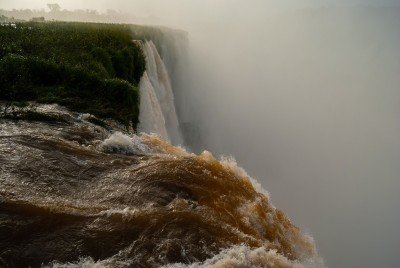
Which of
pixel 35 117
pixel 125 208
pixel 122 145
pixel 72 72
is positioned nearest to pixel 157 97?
pixel 72 72

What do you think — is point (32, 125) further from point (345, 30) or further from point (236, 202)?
point (345, 30)

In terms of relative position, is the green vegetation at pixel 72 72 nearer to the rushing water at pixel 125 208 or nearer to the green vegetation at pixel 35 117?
the green vegetation at pixel 35 117

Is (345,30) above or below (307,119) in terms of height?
above

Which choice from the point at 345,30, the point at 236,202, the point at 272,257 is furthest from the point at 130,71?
the point at 345,30

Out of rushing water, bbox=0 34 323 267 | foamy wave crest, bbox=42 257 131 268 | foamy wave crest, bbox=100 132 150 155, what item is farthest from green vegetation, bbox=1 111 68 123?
foamy wave crest, bbox=42 257 131 268

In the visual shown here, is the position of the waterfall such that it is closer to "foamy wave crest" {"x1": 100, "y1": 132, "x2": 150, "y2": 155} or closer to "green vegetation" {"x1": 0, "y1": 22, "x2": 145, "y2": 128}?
"green vegetation" {"x1": 0, "y1": 22, "x2": 145, "y2": 128}

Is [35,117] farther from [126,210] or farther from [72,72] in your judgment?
[126,210]
